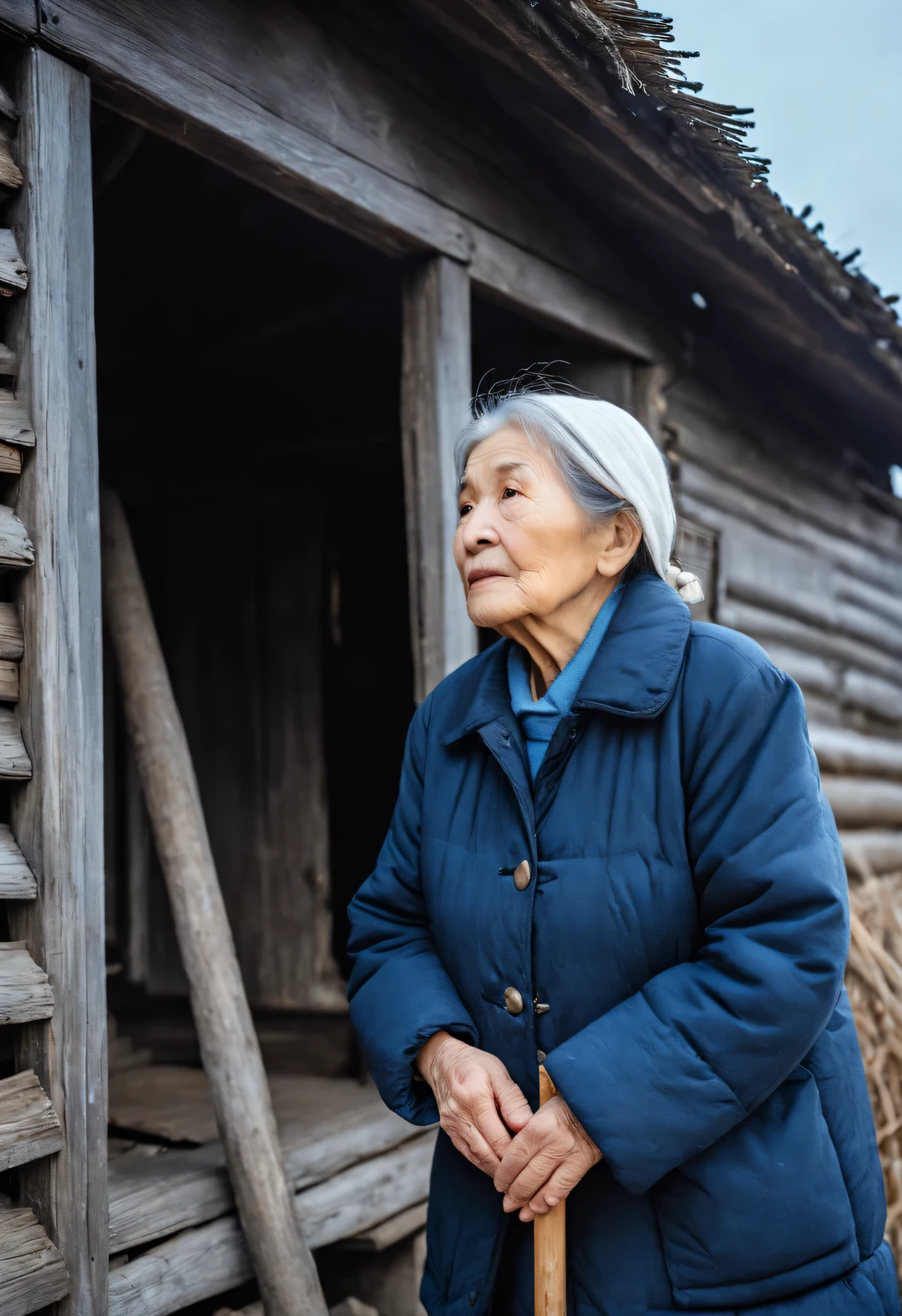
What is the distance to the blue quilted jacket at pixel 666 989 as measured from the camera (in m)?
1.33

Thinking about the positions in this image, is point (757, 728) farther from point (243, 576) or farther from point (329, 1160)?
point (243, 576)

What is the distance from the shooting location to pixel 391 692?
480cm

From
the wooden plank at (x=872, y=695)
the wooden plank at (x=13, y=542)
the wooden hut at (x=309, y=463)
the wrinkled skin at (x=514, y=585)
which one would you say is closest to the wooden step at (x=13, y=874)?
the wooden hut at (x=309, y=463)

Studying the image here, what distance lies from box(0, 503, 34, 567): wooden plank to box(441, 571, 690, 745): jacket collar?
0.85 m

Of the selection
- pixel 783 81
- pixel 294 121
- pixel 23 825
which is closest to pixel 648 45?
pixel 294 121

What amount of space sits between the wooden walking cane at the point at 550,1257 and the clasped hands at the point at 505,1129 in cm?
3

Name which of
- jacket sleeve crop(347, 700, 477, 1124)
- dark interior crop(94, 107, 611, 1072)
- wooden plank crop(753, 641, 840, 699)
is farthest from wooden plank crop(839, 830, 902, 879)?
jacket sleeve crop(347, 700, 477, 1124)

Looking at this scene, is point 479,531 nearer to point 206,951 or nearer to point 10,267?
point 10,267

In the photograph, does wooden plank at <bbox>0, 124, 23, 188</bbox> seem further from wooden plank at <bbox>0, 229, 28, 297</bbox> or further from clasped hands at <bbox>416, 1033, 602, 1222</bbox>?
clasped hands at <bbox>416, 1033, 602, 1222</bbox>

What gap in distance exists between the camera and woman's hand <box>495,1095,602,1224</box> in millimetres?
1379

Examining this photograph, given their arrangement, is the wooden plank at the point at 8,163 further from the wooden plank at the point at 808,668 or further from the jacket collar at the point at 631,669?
the wooden plank at the point at 808,668

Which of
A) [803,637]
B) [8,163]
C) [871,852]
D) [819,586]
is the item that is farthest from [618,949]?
[819,586]

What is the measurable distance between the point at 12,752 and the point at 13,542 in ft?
1.25

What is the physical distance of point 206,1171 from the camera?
2.74 metres
